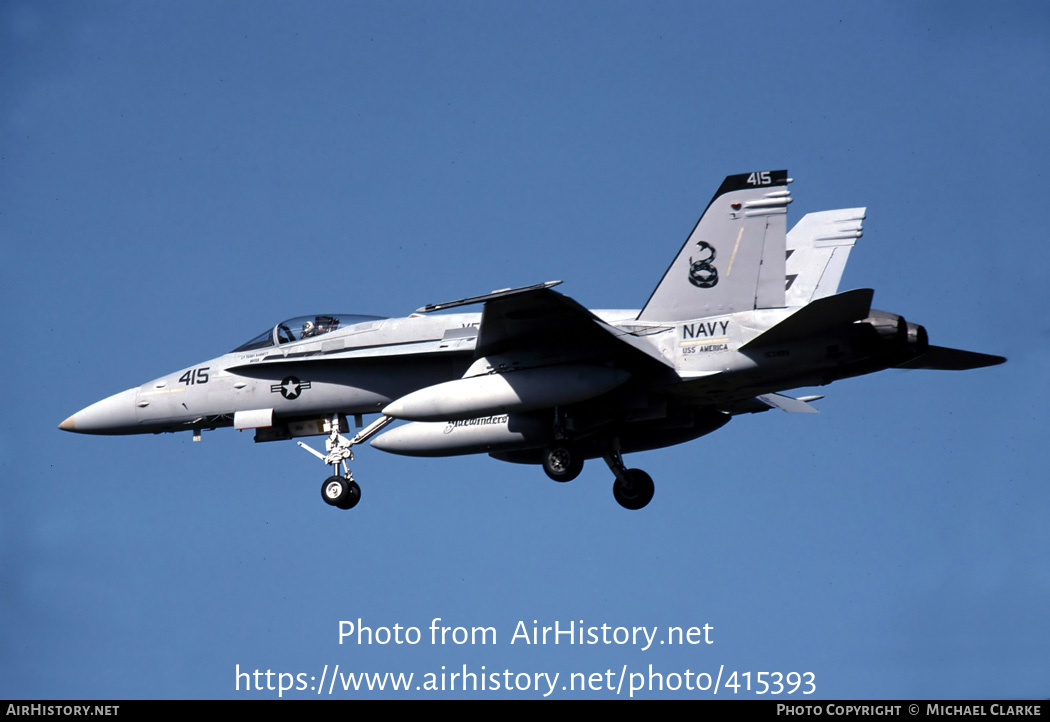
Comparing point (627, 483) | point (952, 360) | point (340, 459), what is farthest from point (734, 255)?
point (340, 459)

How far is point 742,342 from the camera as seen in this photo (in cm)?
1842

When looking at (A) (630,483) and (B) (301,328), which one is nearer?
(A) (630,483)

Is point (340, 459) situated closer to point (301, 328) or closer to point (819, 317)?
point (301, 328)

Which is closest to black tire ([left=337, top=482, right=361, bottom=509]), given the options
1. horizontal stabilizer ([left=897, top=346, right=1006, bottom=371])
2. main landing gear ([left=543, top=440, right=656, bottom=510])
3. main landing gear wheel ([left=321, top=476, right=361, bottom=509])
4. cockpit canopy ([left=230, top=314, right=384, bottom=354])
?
main landing gear wheel ([left=321, top=476, right=361, bottom=509])

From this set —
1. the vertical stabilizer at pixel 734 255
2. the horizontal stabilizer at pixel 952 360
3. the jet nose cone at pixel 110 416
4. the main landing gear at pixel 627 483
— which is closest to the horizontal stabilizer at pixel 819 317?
the vertical stabilizer at pixel 734 255

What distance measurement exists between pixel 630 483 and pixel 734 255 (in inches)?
179

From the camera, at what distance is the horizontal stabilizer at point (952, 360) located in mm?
19797

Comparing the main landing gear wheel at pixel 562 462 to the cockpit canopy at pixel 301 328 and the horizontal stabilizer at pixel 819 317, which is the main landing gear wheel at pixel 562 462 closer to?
the horizontal stabilizer at pixel 819 317

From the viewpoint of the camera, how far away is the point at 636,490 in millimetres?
21703

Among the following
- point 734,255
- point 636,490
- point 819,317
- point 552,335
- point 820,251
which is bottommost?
point 636,490

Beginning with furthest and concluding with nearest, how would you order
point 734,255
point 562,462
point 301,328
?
point 301,328 → point 562,462 → point 734,255

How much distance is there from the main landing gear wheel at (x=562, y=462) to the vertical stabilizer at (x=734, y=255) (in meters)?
2.47
